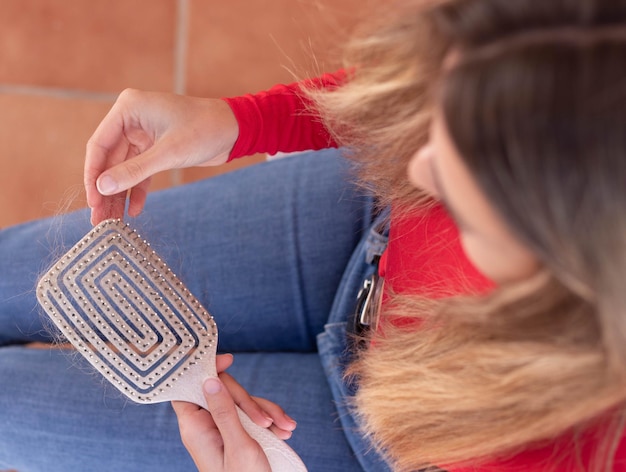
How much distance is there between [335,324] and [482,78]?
39cm

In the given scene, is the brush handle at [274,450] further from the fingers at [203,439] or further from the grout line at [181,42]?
the grout line at [181,42]

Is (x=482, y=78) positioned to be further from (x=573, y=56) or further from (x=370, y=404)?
(x=370, y=404)

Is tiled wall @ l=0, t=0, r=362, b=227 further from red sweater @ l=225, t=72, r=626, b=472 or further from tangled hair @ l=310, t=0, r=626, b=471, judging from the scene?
tangled hair @ l=310, t=0, r=626, b=471

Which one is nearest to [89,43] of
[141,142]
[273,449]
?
[141,142]

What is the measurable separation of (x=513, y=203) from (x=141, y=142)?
37 cm

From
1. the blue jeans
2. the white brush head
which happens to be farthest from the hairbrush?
the blue jeans

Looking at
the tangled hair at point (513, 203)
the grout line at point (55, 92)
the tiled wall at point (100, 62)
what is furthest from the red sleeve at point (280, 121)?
the grout line at point (55, 92)

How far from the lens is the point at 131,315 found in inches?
18.1

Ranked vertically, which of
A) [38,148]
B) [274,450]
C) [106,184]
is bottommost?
[274,450]

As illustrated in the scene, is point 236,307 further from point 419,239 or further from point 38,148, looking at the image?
point 38,148

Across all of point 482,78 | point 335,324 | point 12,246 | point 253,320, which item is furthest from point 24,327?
point 482,78

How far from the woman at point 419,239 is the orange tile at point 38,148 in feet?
1.07

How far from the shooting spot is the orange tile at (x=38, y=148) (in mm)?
1005

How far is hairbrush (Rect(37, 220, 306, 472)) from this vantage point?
45cm
